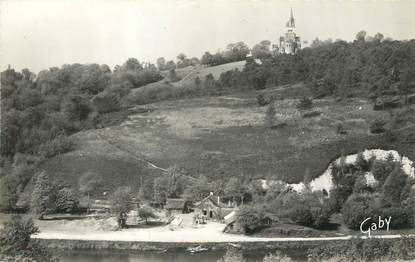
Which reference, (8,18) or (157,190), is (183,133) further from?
(8,18)

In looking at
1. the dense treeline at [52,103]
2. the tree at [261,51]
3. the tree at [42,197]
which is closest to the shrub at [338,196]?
the dense treeline at [52,103]

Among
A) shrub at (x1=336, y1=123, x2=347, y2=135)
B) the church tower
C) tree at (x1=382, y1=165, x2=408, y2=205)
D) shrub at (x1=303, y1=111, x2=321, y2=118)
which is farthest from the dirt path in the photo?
the church tower

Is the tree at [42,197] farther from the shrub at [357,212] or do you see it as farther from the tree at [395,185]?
the tree at [395,185]

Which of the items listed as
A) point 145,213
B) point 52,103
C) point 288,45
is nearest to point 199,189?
point 145,213

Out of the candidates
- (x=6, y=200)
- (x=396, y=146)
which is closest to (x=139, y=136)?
(x=6, y=200)

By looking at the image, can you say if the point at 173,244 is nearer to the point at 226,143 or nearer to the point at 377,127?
the point at 226,143

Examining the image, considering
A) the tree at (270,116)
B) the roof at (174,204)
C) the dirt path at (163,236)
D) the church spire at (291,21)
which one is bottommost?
the dirt path at (163,236)
